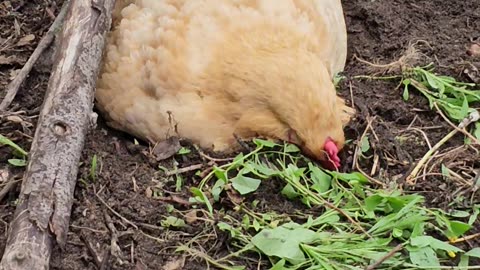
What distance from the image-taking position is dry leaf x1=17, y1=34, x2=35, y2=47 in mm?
3705

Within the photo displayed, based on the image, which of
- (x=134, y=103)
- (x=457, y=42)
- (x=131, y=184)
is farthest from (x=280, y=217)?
(x=457, y=42)

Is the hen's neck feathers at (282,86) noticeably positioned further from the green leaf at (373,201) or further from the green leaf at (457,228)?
the green leaf at (457,228)

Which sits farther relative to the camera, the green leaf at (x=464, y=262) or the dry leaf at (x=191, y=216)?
the dry leaf at (x=191, y=216)

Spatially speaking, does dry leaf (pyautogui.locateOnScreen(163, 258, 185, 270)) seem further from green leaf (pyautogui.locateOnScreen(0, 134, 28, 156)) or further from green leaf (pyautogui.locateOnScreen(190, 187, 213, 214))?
green leaf (pyautogui.locateOnScreen(0, 134, 28, 156))

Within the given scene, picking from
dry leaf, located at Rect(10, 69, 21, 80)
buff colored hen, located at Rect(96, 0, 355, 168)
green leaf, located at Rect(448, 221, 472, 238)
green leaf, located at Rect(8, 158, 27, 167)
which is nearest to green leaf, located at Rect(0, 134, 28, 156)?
green leaf, located at Rect(8, 158, 27, 167)

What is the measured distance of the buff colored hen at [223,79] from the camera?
3.12m

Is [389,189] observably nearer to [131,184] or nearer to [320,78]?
[320,78]

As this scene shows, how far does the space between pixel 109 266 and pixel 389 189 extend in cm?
96

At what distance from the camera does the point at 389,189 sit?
2.97 metres

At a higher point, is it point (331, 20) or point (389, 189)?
point (331, 20)

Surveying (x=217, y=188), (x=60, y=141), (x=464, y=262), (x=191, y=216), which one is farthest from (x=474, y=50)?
(x=60, y=141)

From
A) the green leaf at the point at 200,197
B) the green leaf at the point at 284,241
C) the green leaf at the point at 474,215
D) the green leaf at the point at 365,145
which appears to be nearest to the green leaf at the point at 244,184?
the green leaf at the point at 200,197

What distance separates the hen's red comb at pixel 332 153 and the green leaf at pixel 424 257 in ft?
1.76

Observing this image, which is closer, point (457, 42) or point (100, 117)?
point (100, 117)
